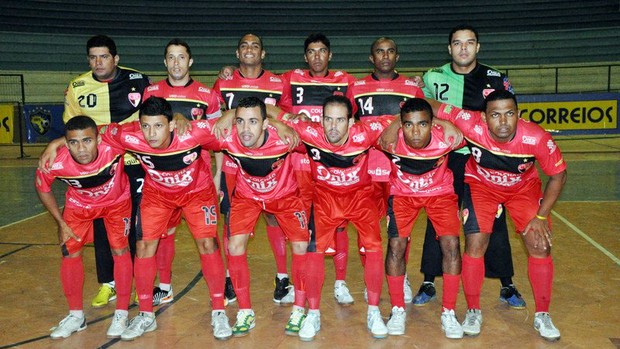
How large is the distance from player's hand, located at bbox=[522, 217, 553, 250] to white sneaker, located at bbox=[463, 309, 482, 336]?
69cm

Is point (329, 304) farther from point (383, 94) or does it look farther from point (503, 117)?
point (503, 117)

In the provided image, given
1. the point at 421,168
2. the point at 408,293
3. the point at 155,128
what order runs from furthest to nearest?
the point at 408,293 < the point at 421,168 < the point at 155,128

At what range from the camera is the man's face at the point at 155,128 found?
488 cm

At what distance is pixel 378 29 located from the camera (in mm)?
22938

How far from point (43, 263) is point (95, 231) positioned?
154 centimetres

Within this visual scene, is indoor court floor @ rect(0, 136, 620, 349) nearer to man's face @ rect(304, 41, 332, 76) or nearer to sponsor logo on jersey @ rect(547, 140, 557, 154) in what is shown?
sponsor logo on jersey @ rect(547, 140, 557, 154)

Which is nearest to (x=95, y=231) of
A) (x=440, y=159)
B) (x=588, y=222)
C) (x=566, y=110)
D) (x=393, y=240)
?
(x=393, y=240)

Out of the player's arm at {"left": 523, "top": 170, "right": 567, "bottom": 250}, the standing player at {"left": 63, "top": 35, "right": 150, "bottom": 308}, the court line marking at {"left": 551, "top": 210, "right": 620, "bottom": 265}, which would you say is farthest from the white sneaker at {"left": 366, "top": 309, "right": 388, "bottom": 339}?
the court line marking at {"left": 551, "top": 210, "right": 620, "bottom": 265}

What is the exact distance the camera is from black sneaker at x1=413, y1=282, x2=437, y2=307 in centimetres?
565

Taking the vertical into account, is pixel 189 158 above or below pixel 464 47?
below

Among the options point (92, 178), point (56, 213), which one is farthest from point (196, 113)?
point (56, 213)

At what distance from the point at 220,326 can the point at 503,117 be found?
8.66ft

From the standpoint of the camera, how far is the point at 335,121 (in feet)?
16.0

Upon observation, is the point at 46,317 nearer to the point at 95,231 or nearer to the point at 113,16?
the point at 95,231
